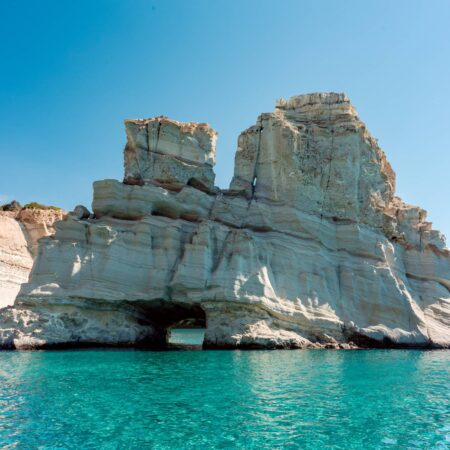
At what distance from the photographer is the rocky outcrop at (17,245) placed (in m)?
42.0

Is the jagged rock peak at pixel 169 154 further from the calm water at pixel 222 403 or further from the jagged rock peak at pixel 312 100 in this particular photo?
the calm water at pixel 222 403

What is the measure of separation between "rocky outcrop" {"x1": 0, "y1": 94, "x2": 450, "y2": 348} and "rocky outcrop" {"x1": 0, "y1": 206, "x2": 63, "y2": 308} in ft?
55.4

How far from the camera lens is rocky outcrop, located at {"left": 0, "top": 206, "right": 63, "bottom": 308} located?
41969mm

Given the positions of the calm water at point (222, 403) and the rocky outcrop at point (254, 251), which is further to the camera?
the rocky outcrop at point (254, 251)

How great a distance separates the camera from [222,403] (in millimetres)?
11852

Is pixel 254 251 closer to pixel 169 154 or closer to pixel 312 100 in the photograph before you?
pixel 169 154

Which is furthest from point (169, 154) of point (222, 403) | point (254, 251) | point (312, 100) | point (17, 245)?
point (222, 403)

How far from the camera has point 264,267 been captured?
2667 centimetres

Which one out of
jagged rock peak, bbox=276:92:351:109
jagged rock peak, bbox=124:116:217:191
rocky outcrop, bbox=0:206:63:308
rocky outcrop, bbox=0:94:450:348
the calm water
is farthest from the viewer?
rocky outcrop, bbox=0:206:63:308

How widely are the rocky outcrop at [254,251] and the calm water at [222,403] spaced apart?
5.57 m

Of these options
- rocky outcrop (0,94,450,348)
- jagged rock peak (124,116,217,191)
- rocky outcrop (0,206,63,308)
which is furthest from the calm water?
rocky outcrop (0,206,63,308)

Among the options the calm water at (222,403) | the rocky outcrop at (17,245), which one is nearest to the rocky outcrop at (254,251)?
the calm water at (222,403)

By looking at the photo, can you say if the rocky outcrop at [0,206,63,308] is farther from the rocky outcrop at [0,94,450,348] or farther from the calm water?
the calm water

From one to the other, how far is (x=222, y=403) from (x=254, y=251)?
15.4 metres
